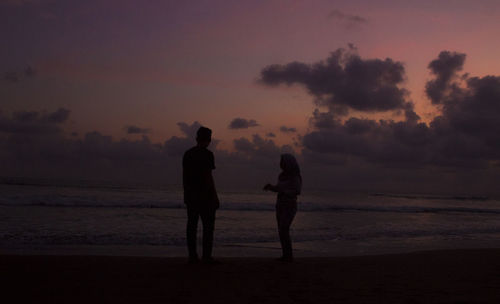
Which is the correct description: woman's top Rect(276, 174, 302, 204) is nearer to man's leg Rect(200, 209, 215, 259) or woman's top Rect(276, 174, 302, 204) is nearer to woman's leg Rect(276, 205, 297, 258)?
woman's leg Rect(276, 205, 297, 258)

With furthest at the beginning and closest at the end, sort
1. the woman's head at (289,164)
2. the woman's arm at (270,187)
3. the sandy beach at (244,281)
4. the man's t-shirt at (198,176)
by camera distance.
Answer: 1. the woman's head at (289,164)
2. the woman's arm at (270,187)
3. the man's t-shirt at (198,176)
4. the sandy beach at (244,281)

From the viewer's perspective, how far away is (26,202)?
21.4 metres

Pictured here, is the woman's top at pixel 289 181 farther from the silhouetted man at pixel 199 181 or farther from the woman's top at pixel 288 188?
the silhouetted man at pixel 199 181

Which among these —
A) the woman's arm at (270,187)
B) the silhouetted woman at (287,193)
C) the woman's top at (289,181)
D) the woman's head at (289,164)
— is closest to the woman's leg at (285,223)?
the silhouetted woman at (287,193)

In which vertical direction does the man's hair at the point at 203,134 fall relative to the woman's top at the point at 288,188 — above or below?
above

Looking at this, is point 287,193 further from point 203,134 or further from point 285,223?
point 203,134

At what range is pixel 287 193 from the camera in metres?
6.84

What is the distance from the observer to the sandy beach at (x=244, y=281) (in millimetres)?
4359

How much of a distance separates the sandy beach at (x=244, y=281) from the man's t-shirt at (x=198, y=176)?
1.01 metres

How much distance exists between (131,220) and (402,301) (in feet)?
42.1

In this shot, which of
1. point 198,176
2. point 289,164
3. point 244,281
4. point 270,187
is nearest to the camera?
point 244,281

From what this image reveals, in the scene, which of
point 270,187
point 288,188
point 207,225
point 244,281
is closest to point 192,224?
point 207,225

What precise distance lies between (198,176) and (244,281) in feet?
5.51

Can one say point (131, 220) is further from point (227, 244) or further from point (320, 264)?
point (320, 264)
